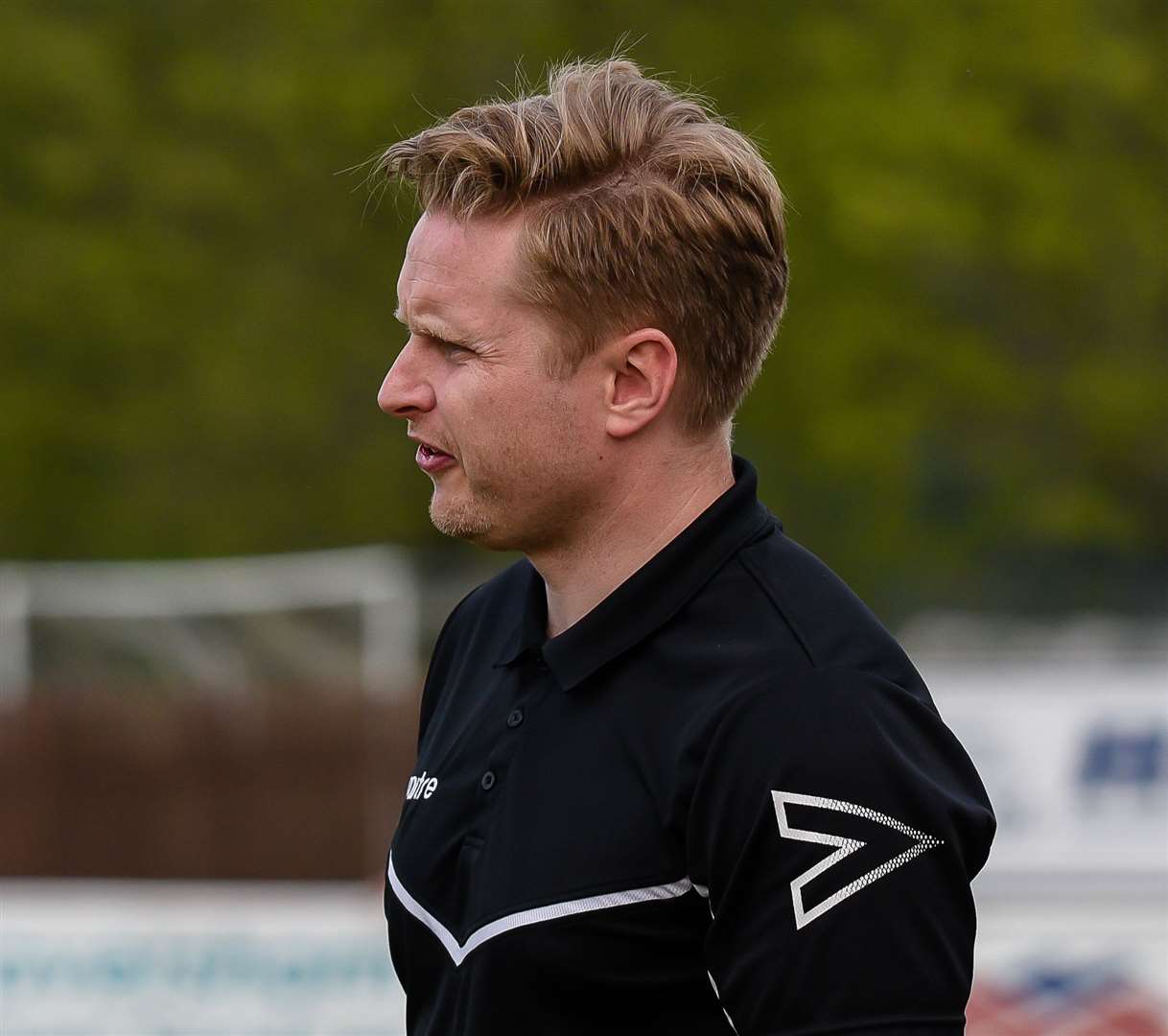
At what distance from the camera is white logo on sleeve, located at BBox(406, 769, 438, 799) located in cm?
214

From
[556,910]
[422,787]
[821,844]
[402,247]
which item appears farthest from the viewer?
[402,247]

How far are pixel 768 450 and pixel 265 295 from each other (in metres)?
4.37

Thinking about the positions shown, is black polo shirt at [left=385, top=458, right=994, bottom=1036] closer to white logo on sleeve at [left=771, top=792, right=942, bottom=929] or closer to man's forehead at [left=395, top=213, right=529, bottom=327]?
white logo on sleeve at [left=771, top=792, right=942, bottom=929]

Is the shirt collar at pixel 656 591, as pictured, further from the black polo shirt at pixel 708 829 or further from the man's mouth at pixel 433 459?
the man's mouth at pixel 433 459

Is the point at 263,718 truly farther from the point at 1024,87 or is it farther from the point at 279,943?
the point at 1024,87

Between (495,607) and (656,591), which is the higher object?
(656,591)

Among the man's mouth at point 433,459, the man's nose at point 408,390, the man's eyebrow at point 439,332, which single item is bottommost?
the man's mouth at point 433,459

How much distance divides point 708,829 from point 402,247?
44.9 ft

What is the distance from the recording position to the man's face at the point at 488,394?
6.52 ft

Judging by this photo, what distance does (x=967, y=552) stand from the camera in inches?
590

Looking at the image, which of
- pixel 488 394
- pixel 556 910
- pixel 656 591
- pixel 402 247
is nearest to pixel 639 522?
pixel 656 591

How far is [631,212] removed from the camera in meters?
1.94

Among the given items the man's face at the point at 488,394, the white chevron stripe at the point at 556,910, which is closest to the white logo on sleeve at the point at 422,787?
the white chevron stripe at the point at 556,910

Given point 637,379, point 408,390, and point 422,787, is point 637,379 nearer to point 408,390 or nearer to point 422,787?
point 408,390
